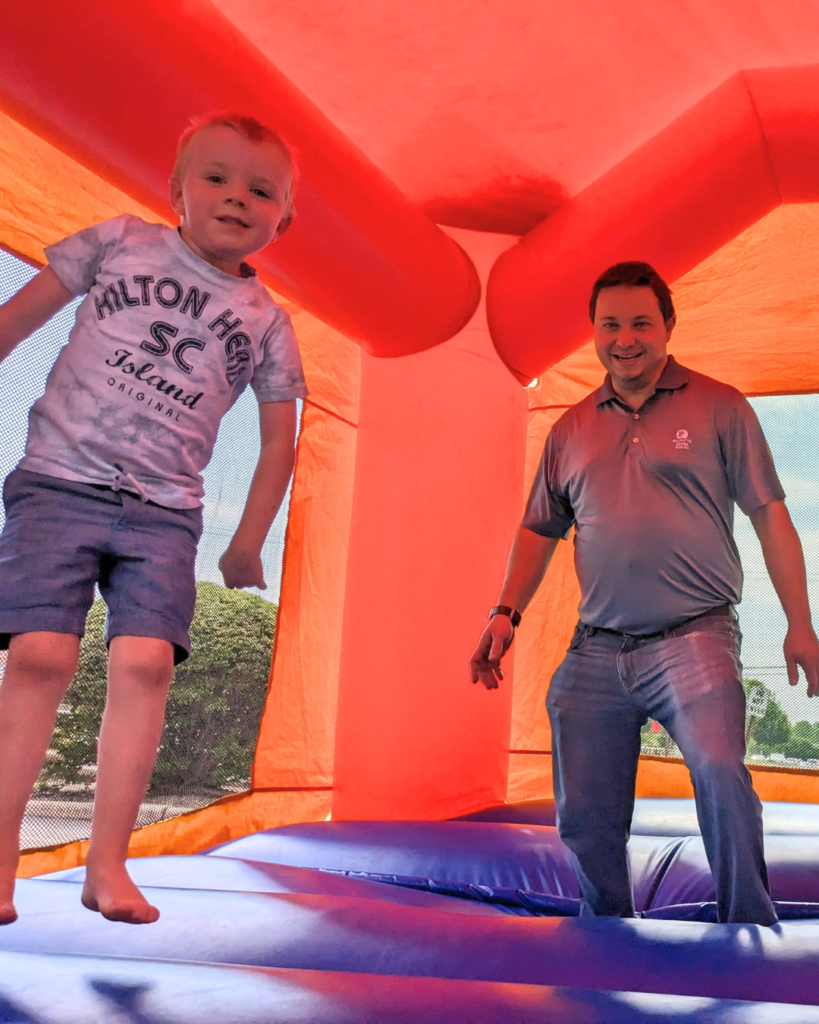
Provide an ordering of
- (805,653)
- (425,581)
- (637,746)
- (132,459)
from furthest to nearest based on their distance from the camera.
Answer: (425,581), (637,746), (805,653), (132,459)

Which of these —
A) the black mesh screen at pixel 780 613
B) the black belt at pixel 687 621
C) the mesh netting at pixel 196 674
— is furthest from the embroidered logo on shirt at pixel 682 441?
the black mesh screen at pixel 780 613

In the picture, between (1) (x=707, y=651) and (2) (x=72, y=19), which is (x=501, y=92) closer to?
(2) (x=72, y=19)

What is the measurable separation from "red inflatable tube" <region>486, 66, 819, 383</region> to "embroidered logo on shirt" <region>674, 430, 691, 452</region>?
113 centimetres

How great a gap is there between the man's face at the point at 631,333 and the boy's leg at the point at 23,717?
88 cm

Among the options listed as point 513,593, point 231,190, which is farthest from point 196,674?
point 231,190

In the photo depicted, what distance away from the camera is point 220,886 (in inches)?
62.8

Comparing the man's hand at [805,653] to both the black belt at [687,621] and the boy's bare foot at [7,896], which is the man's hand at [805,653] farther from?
the boy's bare foot at [7,896]

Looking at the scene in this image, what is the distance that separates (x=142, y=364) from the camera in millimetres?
1127

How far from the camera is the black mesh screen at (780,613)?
8.98 feet

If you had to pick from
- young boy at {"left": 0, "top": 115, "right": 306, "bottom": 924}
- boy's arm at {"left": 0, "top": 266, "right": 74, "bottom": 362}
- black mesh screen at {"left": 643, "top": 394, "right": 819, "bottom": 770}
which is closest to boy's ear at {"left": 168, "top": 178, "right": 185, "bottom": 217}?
young boy at {"left": 0, "top": 115, "right": 306, "bottom": 924}

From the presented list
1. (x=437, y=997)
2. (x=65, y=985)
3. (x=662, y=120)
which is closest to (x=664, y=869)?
(x=437, y=997)

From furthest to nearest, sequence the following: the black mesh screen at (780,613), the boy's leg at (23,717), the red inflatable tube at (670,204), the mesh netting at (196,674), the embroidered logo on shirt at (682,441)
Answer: the black mesh screen at (780,613), the red inflatable tube at (670,204), the mesh netting at (196,674), the embroidered logo on shirt at (682,441), the boy's leg at (23,717)

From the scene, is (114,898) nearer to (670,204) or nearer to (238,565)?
(238,565)

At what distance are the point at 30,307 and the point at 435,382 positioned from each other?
5.52 ft
